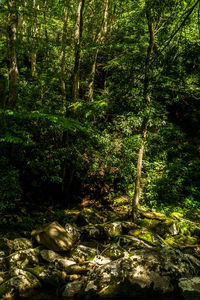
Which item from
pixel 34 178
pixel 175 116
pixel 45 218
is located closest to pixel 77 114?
pixel 34 178

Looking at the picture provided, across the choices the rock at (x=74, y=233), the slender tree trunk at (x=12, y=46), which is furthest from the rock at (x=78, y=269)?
the slender tree trunk at (x=12, y=46)

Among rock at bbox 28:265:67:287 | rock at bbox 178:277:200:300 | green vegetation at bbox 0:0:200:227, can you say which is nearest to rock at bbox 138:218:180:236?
green vegetation at bbox 0:0:200:227

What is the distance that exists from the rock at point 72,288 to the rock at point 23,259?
1.17 m

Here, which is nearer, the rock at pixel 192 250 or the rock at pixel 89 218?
the rock at pixel 192 250

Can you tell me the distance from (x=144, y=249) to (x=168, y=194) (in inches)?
166

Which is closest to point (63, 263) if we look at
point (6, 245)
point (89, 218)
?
point (6, 245)

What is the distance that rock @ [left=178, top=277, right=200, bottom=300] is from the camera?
374cm

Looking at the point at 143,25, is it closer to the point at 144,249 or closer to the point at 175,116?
the point at 144,249

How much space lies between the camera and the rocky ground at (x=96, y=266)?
159 inches

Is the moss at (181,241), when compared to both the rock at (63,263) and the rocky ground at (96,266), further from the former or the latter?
the rock at (63,263)

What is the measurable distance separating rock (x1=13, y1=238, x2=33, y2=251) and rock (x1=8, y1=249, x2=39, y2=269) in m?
0.35

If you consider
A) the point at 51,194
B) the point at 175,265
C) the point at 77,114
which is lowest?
the point at 51,194

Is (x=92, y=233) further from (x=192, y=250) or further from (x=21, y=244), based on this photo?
(x=192, y=250)

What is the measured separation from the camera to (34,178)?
9.50 meters
